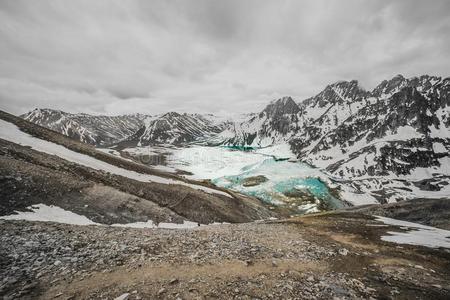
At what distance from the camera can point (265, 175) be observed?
192m

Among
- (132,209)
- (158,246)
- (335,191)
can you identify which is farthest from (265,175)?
(158,246)

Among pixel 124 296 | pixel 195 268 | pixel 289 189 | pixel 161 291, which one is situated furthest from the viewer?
pixel 289 189

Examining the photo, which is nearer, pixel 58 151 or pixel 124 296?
pixel 124 296

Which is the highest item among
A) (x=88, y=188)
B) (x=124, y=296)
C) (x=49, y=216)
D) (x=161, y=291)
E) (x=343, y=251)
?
(x=343, y=251)

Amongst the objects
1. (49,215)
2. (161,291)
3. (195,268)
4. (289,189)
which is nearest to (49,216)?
(49,215)

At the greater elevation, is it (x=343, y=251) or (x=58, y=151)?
(x=58, y=151)

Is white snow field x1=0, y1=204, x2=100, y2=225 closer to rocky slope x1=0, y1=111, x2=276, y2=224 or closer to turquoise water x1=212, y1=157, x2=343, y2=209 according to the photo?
rocky slope x1=0, y1=111, x2=276, y2=224

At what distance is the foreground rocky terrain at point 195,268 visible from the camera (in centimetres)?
1240

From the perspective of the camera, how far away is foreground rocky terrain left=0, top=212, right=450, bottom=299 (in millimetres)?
12398

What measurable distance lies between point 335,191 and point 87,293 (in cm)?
18112

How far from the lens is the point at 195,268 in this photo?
48.9 ft

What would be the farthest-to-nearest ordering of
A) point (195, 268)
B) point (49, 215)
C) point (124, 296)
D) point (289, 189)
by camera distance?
point (289, 189)
point (49, 215)
point (195, 268)
point (124, 296)

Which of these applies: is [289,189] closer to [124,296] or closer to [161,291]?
[161,291]

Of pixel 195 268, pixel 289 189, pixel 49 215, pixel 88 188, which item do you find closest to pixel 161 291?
pixel 195 268
